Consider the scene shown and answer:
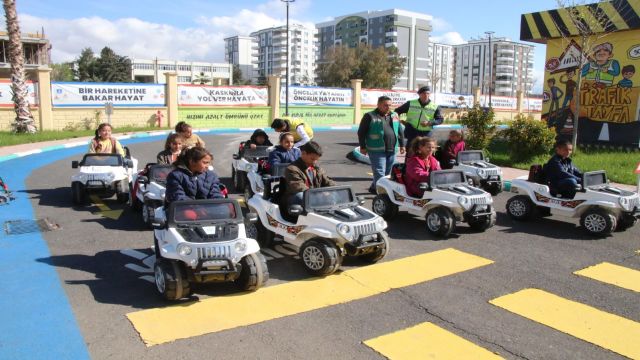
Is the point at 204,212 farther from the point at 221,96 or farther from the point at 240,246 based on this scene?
the point at 221,96

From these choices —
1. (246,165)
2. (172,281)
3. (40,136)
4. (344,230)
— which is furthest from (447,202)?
(40,136)

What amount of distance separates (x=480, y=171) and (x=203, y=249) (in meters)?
7.33

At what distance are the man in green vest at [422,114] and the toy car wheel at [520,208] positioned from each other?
2291 millimetres

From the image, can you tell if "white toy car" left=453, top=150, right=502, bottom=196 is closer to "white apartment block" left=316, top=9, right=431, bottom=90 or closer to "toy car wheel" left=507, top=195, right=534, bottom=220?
"toy car wheel" left=507, top=195, right=534, bottom=220

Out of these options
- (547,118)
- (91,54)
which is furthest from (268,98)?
(91,54)

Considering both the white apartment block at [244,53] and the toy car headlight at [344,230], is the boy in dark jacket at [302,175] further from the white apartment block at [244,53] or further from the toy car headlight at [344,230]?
the white apartment block at [244,53]

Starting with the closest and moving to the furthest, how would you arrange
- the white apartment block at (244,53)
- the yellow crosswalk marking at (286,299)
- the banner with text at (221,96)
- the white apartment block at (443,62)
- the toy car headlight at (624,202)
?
the yellow crosswalk marking at (286,299), the toy car headlight at (624,202), the banner with text at (221,96), the white apartment block at (443,62), the white apartment block at (244,53)

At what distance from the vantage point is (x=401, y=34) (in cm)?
12081

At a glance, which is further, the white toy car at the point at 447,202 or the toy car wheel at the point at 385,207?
the toy car wheel at the point at 385,207

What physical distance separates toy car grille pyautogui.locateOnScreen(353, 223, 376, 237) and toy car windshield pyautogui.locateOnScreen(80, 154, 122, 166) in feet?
19.3

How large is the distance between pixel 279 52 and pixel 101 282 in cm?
15552

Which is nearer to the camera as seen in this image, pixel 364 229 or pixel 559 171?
pixel 364 229

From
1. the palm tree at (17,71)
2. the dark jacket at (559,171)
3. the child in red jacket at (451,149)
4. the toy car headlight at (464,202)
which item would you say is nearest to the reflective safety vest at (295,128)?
the child in red jacket at (451,149)

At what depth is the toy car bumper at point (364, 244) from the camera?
5.67 m
